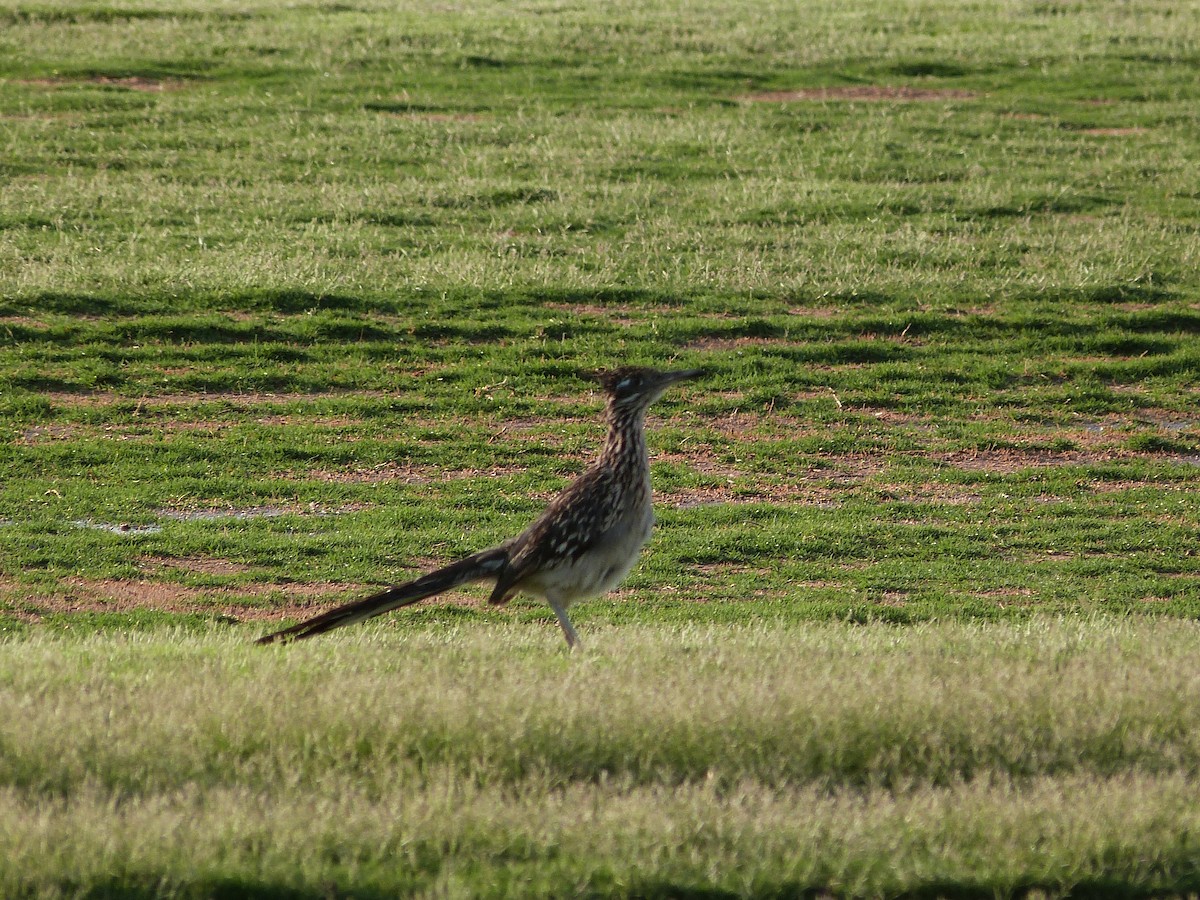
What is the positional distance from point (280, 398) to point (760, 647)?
8.78m

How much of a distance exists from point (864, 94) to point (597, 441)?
18302 millimetres

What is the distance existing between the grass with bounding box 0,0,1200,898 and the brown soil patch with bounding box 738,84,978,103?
221 millimetres

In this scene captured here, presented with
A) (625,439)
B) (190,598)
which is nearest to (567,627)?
(625,439)

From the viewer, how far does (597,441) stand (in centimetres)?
1526

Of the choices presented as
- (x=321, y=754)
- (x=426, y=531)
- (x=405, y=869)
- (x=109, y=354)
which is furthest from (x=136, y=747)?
(x=109, y=354)

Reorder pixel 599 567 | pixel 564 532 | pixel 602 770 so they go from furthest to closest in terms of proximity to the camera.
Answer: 1. pixel 599 567
2. pixel 564 532
3. pixel 602 770

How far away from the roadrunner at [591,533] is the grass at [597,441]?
0.42 m

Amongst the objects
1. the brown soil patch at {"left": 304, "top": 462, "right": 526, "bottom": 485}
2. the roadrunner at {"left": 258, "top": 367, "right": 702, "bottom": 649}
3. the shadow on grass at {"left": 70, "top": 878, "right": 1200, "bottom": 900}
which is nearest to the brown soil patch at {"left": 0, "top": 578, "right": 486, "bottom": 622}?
the brown soil patch at {"left": 304, "top": 462, "right": 526, "bottom": 485}

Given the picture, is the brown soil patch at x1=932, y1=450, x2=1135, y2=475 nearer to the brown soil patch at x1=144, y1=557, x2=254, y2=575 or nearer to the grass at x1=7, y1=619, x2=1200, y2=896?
the grass at x1=7, y1=619, x2=1200, y2=896

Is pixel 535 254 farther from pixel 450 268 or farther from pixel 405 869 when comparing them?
pixel 405 869

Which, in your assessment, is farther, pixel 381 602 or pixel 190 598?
pixel 190 598

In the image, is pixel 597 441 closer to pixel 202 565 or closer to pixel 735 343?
pixel 735 343

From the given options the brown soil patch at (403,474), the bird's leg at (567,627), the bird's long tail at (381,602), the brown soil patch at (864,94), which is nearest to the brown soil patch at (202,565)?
the brown soil patch at (403,474)

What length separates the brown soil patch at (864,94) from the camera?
30672 mm
